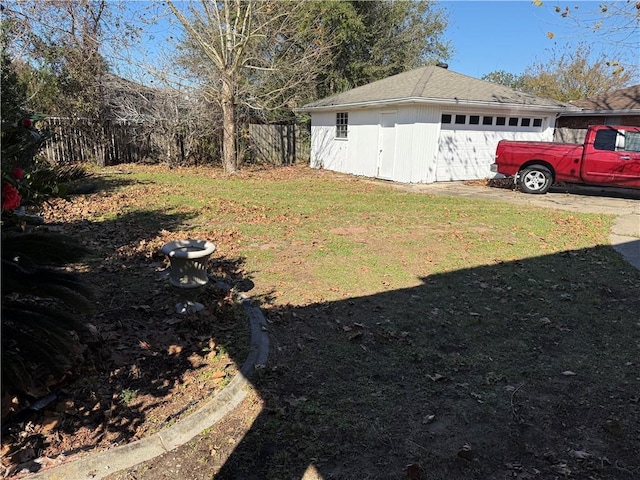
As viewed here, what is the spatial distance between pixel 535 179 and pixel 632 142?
2535mm

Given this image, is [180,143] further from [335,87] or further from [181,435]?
[181,435]

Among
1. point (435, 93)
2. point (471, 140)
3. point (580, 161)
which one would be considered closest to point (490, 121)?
point (471, 140)

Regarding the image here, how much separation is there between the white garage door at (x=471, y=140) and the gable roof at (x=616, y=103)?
549 centimetres

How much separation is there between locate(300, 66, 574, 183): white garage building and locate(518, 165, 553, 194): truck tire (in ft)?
9.03

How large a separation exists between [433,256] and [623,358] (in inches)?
126

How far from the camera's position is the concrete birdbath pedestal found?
4.13 metres

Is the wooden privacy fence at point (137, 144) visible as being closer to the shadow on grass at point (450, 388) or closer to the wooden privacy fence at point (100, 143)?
the wooden privacy fence at point (100, 143)

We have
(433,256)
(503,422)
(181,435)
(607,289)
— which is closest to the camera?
(181,435)

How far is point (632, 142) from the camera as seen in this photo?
12070 millimetres

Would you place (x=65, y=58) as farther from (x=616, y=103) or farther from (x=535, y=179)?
(x=616, y=103)

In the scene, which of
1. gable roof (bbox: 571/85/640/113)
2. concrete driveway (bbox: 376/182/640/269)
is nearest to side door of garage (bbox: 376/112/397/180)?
A: concrete driveway (bbox: 376/182/640/269)

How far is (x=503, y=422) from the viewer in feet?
10.3

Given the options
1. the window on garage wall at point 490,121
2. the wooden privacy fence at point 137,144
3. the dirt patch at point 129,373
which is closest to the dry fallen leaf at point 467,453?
the dirt patch at point 129,373

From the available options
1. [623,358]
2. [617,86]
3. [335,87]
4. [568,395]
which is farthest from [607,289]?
[617,86]
